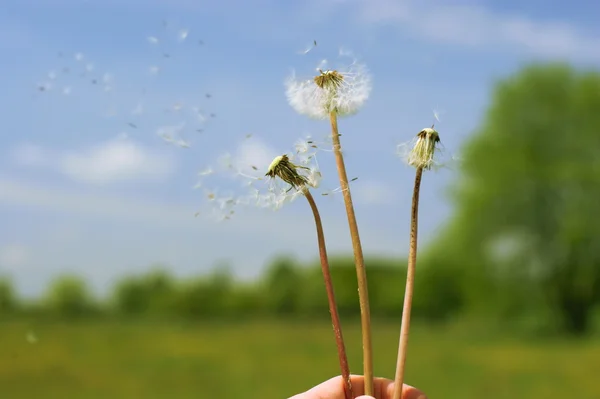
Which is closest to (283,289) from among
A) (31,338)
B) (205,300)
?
(205,300)

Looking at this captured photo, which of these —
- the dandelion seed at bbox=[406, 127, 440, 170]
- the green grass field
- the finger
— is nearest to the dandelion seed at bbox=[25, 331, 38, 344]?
the finger

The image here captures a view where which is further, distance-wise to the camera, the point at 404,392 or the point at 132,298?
the point at 132,298

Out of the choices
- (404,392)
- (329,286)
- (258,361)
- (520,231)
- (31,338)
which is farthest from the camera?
(520,231)

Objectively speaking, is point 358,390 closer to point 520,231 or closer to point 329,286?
point 329,286

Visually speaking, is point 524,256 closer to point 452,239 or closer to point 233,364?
point 452,239

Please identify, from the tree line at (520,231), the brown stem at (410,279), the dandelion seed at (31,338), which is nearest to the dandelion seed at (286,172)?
the brown stem at (410,279)

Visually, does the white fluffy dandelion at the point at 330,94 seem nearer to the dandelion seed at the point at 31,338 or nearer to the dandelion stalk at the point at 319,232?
the dandelion stalk at the point at 319,232

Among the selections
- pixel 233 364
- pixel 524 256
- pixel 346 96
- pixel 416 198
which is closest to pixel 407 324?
pixel 416 198
